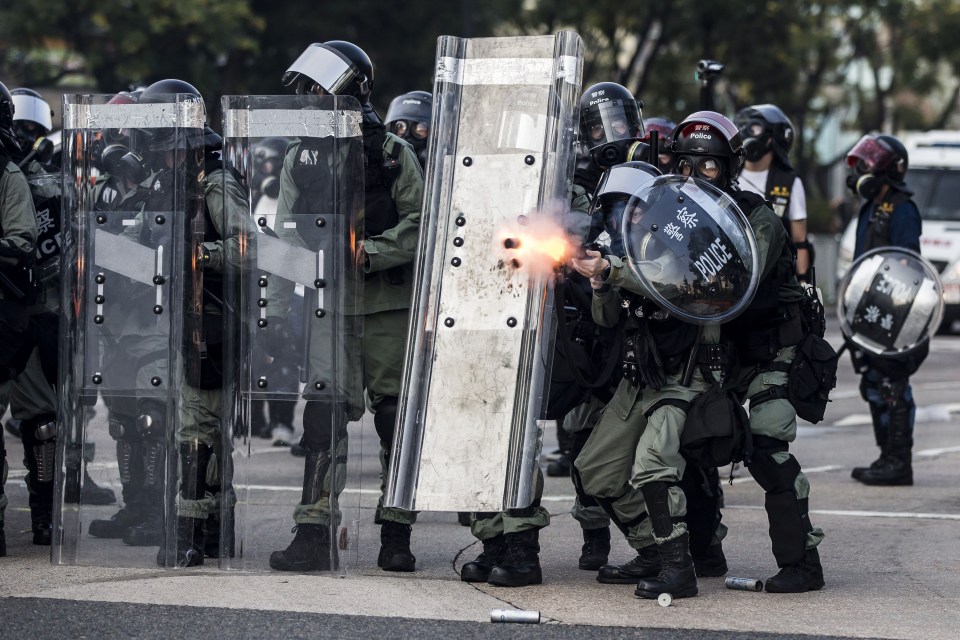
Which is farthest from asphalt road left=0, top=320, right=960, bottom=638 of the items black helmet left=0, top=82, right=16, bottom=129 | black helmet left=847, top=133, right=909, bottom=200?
black helmet left=847, top=133, right=909, bottom=200

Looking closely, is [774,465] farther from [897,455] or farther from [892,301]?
[897,455]

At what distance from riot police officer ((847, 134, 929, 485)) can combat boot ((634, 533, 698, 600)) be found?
11.9 feet

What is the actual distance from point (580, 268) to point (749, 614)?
4.46ft

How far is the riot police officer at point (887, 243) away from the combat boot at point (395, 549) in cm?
377

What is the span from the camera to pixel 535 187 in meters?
5.88

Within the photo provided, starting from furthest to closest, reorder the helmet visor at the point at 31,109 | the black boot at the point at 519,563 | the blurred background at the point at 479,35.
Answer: the blurred background at the point at 479,35 < the helmet visor at the point at 31,109 < the black boot at the point at 519,563

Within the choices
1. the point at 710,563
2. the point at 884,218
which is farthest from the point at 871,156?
the point at 710,563

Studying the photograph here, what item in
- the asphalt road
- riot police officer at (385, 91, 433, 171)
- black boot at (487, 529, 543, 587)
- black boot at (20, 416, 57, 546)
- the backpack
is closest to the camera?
the asphalt road

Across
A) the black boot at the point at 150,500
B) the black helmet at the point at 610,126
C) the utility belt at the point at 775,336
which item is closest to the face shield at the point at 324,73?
the black helmet at the point at 610,126

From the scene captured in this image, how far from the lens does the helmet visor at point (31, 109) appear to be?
818cm

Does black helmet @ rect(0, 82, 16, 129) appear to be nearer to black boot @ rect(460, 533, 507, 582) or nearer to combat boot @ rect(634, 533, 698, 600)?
black boot @ rect(460, 533, 507, 582)

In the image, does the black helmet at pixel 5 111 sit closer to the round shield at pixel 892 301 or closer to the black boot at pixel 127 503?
the black boot at pixel 127 503

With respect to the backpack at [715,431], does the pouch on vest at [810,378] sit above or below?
above

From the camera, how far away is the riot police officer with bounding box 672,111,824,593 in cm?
585
